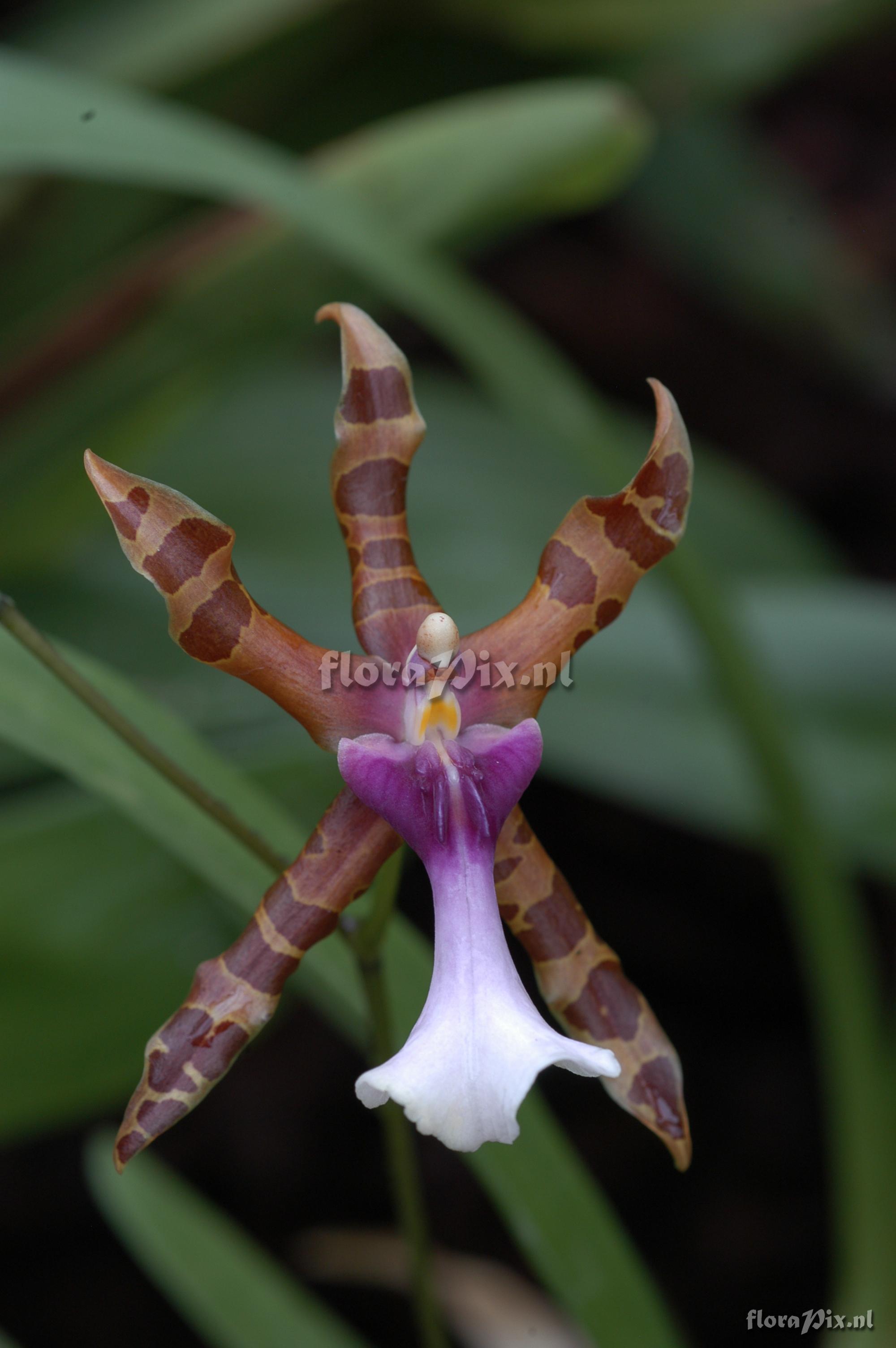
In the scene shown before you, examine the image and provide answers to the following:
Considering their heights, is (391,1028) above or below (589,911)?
above

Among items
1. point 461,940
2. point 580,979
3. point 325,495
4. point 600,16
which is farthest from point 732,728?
point 600,16

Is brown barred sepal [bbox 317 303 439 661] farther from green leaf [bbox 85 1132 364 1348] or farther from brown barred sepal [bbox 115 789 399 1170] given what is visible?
green leaf [bbox 85 1132 364 1348]

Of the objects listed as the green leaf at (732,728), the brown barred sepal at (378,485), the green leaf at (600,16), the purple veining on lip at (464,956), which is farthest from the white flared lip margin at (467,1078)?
the green leaf at (600,16)

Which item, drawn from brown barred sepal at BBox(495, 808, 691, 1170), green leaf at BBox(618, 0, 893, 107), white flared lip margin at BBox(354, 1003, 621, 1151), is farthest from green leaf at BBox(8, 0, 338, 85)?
white flared lip margin at BBox(354, 1003, 621, 1151)

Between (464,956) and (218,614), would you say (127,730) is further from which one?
(464,956)

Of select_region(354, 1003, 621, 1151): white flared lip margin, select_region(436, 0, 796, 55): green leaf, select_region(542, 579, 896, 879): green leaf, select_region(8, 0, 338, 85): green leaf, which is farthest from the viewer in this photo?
select_region(436, 0, 796, 55): green leaf

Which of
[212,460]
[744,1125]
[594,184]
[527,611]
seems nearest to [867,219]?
[594,184]

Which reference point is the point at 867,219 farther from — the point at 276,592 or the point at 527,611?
the point at 527,611
